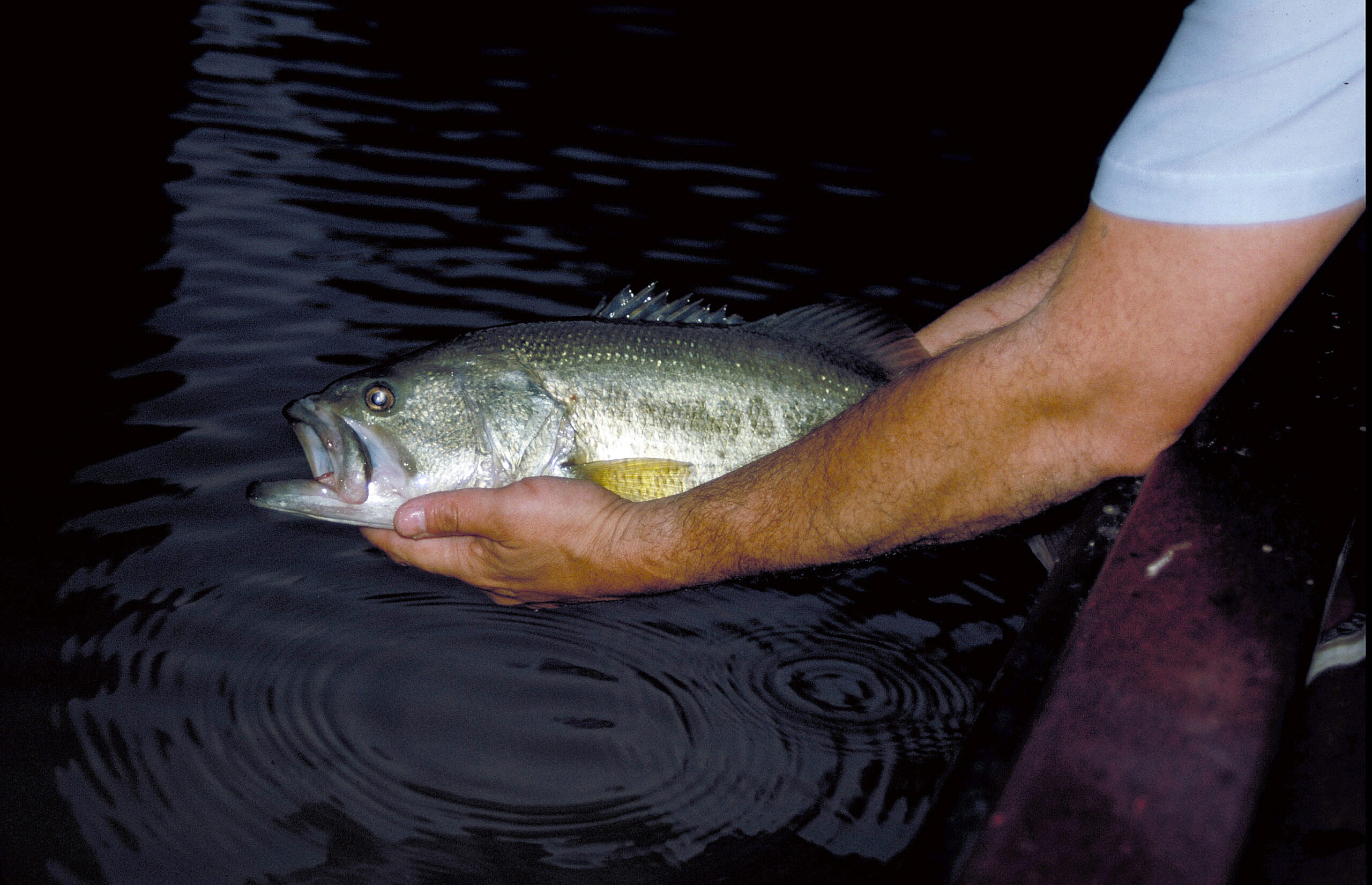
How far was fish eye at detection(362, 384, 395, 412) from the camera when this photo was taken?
3.61 m

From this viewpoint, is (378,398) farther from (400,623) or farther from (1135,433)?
(1135,433)

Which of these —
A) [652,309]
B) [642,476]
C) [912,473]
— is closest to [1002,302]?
[652,309]

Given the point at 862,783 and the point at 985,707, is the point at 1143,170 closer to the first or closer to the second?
the point at 985,707

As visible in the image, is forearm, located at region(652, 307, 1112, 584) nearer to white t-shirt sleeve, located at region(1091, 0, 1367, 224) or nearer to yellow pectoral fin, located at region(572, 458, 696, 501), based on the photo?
white t-shirt sleeve, located at region(1091, 0, 1367, 224)

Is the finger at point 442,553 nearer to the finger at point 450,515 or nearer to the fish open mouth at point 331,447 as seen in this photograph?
the finger at point 450,515

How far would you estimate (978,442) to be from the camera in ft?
7.36

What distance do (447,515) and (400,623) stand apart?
0.85m

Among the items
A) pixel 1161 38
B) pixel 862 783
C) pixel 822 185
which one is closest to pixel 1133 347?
pixel 862 783

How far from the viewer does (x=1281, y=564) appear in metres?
1.82

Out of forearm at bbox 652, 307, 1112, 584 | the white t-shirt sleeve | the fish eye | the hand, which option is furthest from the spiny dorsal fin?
the white t-shirt sleeve

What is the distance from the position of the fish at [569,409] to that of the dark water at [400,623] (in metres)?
0.57

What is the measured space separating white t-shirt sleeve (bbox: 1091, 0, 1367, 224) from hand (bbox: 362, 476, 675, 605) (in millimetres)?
1566

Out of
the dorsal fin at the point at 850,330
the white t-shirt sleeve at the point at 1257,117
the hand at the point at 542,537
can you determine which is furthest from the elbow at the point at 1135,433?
the dorsal fin at the point at 850,330

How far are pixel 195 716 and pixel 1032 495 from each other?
2.52 metres
